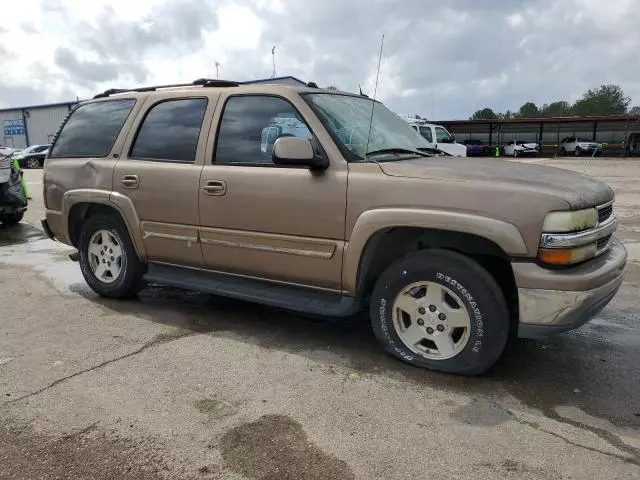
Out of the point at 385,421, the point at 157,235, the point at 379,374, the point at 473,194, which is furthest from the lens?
the point at 157,235

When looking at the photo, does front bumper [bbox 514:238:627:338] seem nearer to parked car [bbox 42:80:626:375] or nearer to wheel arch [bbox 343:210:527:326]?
parked car [bbox 42:80:626:375]

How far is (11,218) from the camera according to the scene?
32.3 ft

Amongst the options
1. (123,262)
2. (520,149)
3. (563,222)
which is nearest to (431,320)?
(563,222)

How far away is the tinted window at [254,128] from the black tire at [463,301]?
1.21 m

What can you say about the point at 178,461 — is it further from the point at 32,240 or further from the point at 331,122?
the point at 32,240

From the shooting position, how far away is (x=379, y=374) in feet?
11.8

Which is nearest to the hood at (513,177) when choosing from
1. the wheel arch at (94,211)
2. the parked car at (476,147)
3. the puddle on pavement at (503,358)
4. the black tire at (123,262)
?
the puddle on pavement at (503,358)

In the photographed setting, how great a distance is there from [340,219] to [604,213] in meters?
1.69

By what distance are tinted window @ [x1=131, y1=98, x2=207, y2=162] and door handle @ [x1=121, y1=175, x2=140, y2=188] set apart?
0.20 metres

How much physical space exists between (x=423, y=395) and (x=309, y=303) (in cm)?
105

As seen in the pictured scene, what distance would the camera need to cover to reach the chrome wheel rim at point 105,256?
513cm

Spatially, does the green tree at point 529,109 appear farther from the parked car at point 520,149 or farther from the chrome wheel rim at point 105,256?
the chrome wheel rim at point 105,256

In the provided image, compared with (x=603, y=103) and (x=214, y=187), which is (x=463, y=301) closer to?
(x=214, y=187)

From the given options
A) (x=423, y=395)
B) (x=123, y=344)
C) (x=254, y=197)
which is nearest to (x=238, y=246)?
(x=254, y=197)
